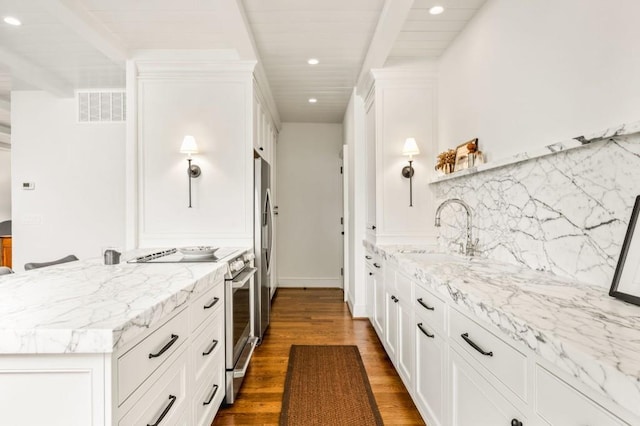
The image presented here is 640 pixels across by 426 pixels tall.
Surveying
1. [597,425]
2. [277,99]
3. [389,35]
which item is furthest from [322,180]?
[597,425]

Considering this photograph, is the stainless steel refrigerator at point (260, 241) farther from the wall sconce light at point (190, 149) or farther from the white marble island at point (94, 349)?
the white marble island at point (94, 349)

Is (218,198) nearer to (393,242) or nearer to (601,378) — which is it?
(393,242)

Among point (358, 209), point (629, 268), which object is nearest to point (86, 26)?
point (358, 209)

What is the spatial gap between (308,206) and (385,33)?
324 cm

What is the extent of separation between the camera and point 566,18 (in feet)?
4.95

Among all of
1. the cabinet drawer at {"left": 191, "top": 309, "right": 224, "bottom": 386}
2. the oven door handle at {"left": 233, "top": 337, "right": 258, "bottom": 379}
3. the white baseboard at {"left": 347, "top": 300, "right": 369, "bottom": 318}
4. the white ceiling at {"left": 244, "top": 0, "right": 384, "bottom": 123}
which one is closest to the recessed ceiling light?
the white ceiling at {"left": 244, "top": 0, "right": 384, "bottom": 123}

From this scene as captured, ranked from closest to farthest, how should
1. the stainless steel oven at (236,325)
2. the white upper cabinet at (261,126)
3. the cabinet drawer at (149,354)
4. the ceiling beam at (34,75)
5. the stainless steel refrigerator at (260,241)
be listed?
the cabinet drawer at (149,354) < the stainless steel oven at (236,325) < the stainless steel refrigerator at (260,241) < the ceiling beam at (34,75) < the white upper cabinet at (261,126)

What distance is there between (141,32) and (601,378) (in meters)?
3.35

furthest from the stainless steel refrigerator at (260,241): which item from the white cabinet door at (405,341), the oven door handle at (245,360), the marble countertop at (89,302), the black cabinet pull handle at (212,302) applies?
the white cabinet door at (405,341)

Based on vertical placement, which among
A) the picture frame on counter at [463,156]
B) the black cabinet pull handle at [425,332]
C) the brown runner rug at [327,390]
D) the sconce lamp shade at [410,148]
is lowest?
the brown runner rug at [327,390]

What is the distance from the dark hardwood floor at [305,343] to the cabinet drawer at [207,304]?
68 centimetres

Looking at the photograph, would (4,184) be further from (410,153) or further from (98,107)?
(410,153)

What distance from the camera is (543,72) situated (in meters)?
1.67

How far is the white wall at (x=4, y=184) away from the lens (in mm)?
5895
